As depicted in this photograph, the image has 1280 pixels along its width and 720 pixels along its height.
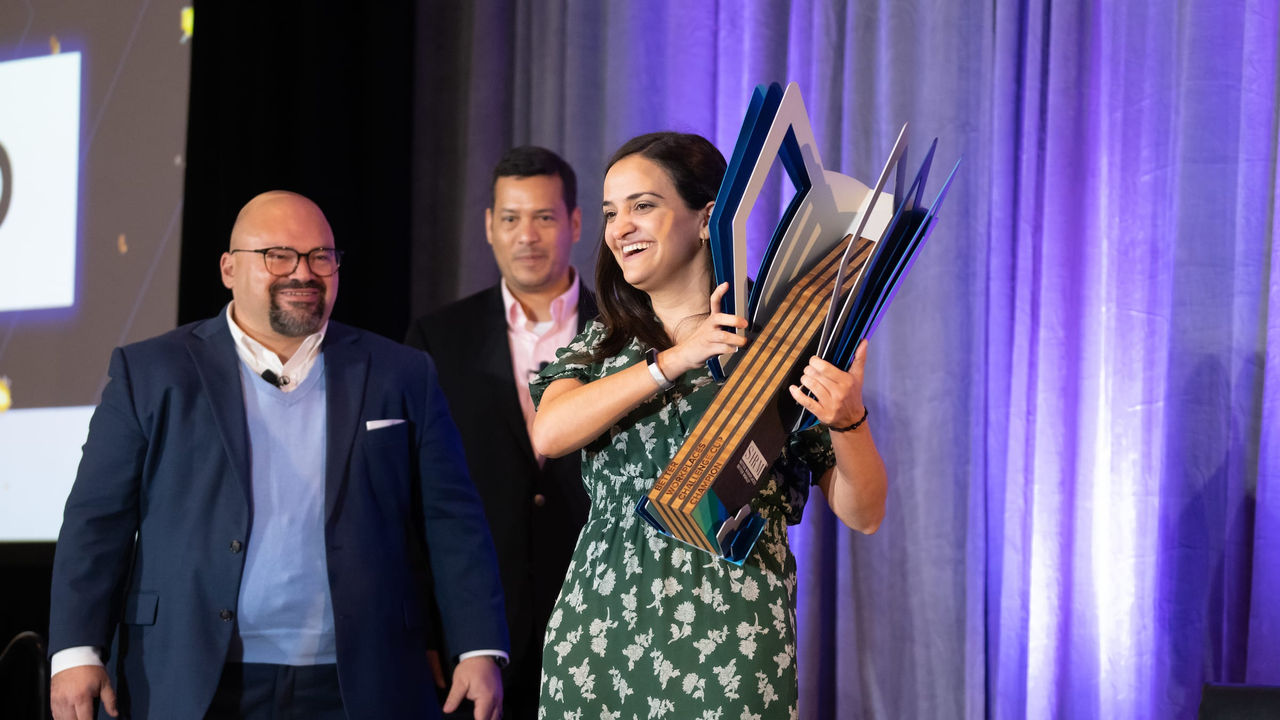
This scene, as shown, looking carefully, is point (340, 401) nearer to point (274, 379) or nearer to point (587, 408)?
point (274, 379)

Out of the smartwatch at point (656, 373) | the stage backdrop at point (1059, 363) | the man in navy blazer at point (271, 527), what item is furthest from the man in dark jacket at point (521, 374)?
the smartwatch at point (656, 373)

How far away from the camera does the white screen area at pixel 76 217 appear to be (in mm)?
3635

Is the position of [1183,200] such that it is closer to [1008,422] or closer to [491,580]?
[1008,422]

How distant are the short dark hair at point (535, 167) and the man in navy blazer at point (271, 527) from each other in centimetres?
73

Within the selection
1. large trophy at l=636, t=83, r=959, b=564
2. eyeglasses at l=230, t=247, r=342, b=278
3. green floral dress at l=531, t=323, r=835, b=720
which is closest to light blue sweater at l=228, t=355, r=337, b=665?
eyeglasses at l=230, t=247, r=342, b=278

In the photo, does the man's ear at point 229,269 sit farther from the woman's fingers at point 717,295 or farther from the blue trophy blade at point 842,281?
the blue trophy blade at point 842,281

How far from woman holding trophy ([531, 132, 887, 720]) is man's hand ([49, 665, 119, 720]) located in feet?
3.65

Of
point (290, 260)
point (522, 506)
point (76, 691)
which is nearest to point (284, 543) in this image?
point (76, 691)

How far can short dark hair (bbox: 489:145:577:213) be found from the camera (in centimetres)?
328

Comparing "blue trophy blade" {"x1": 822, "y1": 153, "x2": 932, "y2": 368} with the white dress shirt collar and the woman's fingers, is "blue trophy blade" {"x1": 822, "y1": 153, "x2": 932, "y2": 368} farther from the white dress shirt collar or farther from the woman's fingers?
the white dress shirt collar

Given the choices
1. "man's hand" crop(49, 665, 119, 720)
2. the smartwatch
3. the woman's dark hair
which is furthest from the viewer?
"man's hand" crop(49, 665, 119, 720)

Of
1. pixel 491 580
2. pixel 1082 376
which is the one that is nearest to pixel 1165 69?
pixel 1082 376

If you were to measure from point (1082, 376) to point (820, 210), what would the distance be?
5.32 ft

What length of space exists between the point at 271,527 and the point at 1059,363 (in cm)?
182
